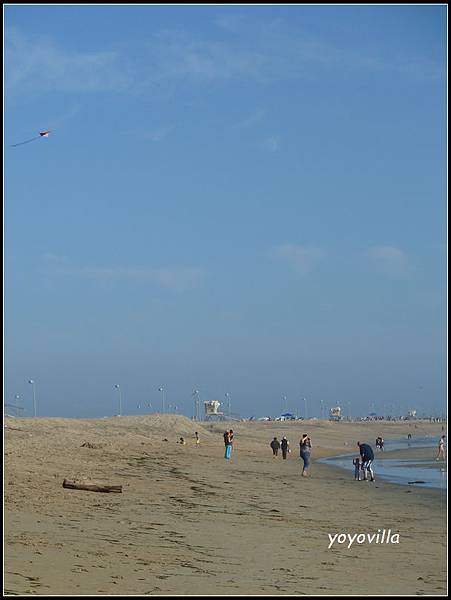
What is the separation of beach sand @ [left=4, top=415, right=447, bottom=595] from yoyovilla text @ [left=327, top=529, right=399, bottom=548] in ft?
0.87

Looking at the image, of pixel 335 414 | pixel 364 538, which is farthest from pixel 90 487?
pixel 335 414

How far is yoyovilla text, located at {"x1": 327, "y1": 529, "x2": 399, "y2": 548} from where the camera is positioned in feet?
44.9

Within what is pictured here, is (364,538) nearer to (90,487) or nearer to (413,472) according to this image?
(90,487)

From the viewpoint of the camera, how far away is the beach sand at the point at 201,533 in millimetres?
9586

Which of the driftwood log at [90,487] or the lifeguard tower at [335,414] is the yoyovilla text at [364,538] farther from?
the lifeguard tower at [335,414]

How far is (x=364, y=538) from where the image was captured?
14289 mm

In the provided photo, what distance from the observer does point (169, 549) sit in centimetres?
1167

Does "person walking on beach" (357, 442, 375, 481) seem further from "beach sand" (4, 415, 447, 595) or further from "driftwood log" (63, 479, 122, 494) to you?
"driftwood log" (63, 479, 122, 494)

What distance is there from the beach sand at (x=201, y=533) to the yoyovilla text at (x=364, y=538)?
26cm

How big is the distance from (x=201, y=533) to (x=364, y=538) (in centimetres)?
303

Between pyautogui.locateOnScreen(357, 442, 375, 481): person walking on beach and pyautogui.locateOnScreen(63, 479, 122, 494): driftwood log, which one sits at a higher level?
pyautogui.locateOnScreen(63, 479, 122, 494): driftwood log

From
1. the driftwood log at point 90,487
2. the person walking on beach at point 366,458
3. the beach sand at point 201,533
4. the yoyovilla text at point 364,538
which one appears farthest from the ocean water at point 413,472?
the yoyovilla text at point 364,538

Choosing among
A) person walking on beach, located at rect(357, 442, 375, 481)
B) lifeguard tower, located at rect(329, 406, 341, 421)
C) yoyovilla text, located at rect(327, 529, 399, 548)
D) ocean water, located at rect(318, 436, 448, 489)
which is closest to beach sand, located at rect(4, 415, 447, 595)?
yoyovilla text, located at rect(327, 529, 399, 548)

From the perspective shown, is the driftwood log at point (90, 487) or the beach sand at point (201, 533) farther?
the driftwood log at point (90, 487)
